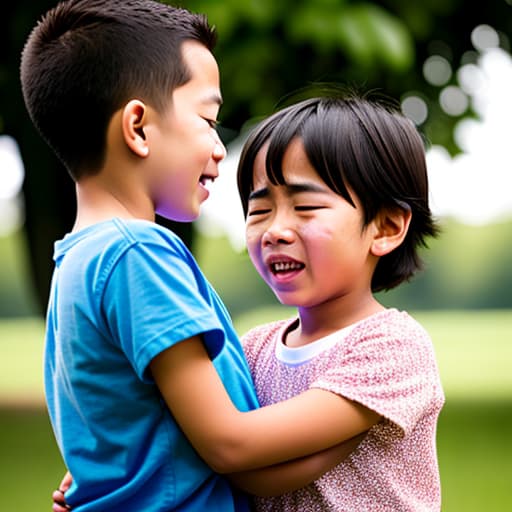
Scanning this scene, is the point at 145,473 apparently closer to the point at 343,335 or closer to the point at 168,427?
the point at 168,427

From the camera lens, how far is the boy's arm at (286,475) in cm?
188

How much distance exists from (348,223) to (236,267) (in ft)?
56.5

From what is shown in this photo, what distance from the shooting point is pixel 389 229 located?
2.22m

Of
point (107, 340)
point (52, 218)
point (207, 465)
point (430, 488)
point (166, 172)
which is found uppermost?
point (166, 172)

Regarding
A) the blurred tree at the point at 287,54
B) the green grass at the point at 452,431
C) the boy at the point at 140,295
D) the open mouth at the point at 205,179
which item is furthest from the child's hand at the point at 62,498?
the green grass at the point at 452,431

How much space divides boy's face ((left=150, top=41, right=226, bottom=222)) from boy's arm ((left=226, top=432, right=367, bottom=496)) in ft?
1.82

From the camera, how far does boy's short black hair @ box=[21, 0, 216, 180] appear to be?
77.6 inches

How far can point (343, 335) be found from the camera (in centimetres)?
211

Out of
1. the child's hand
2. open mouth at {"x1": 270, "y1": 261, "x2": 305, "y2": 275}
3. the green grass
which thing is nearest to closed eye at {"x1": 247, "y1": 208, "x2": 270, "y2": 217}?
open mouth at {"x1": 270, "y1": 261, "x2": 305, "y2": 275}

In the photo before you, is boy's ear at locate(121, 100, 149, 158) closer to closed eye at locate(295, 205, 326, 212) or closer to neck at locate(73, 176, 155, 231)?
neck at locate(73, 176, 155, 231)

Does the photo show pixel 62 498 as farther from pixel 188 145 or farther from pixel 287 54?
pixel 287 54

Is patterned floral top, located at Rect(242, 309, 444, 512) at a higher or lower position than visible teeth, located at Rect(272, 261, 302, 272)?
lower

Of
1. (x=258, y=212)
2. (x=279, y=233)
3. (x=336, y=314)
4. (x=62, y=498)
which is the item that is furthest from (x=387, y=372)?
(x=62, y=498)

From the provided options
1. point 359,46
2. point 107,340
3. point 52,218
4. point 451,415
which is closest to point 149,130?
point 107,340
